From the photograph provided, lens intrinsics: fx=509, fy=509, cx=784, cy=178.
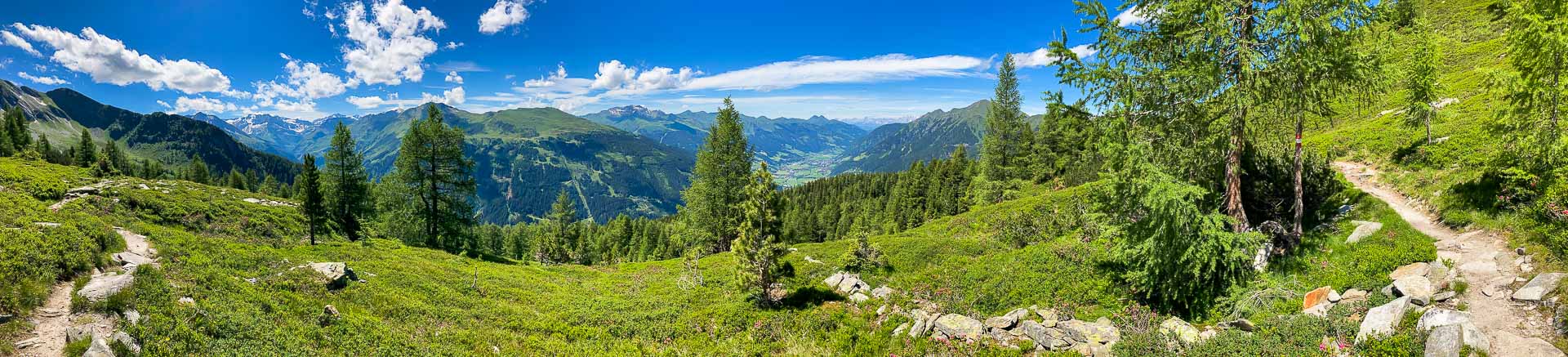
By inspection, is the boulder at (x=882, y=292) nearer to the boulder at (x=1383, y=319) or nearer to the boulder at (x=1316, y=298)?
the boulder at (x=1316, y=298)

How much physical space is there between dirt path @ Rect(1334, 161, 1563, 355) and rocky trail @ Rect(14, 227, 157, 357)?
24785 mm

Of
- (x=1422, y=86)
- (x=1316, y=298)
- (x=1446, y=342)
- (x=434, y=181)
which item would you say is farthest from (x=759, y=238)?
(x=1422, y=86)

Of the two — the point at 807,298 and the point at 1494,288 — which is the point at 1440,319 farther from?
the point at 807,298

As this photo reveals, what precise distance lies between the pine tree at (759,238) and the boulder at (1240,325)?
12532 mm

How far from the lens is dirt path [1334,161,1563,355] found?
822 cm

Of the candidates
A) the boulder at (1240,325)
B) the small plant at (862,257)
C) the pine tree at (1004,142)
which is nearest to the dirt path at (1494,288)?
the boulder at (1240,325)

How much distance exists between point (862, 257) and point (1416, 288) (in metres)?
17.1

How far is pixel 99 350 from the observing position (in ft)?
31.9

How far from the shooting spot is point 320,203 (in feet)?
98.3

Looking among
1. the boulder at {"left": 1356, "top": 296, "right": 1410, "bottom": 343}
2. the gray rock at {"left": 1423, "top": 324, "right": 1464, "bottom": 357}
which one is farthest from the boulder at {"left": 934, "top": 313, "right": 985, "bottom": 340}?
the gray rock at {"left": 1423, "top": 324, "right": 1464, "bottom": 357}

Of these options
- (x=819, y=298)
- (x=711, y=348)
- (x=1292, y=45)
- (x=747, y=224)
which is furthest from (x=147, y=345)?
(x=1292, y=45)

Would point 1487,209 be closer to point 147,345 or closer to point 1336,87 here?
point 1336,87

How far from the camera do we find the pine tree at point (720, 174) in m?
34.1

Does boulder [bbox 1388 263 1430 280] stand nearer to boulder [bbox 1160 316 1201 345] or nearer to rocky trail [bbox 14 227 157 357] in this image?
boulder [bbox 1160 316 1201 345]
